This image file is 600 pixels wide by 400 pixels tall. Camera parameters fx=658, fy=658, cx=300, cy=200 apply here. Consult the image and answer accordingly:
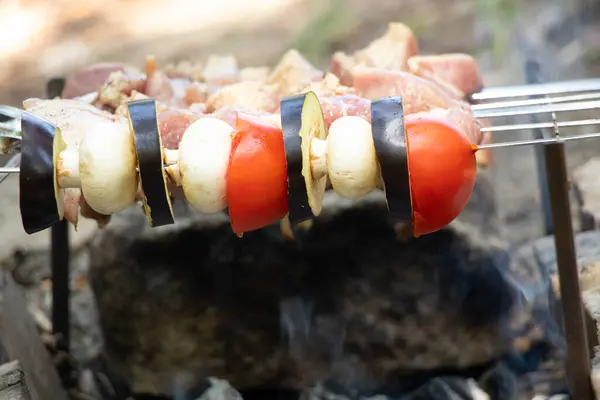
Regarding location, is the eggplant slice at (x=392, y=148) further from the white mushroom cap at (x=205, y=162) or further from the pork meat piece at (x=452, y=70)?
the pork meat piece at (x=452, y=70)

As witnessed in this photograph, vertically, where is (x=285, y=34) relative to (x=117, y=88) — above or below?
above

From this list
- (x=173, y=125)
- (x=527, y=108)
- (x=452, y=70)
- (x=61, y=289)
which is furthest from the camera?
(x=61, y=289)

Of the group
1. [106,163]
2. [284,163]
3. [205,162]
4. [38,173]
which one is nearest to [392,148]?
[284,163]

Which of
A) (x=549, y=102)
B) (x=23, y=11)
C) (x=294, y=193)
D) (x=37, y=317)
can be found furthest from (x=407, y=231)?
(x=23, y=11)

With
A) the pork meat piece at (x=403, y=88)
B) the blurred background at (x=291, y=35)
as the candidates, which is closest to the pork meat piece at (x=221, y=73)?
the pork meat piece at (x=403, y=88)

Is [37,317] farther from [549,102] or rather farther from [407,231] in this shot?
[549,102]

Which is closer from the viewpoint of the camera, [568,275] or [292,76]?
[568,275]

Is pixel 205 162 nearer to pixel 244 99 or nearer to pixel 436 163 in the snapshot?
pixel 436 163
